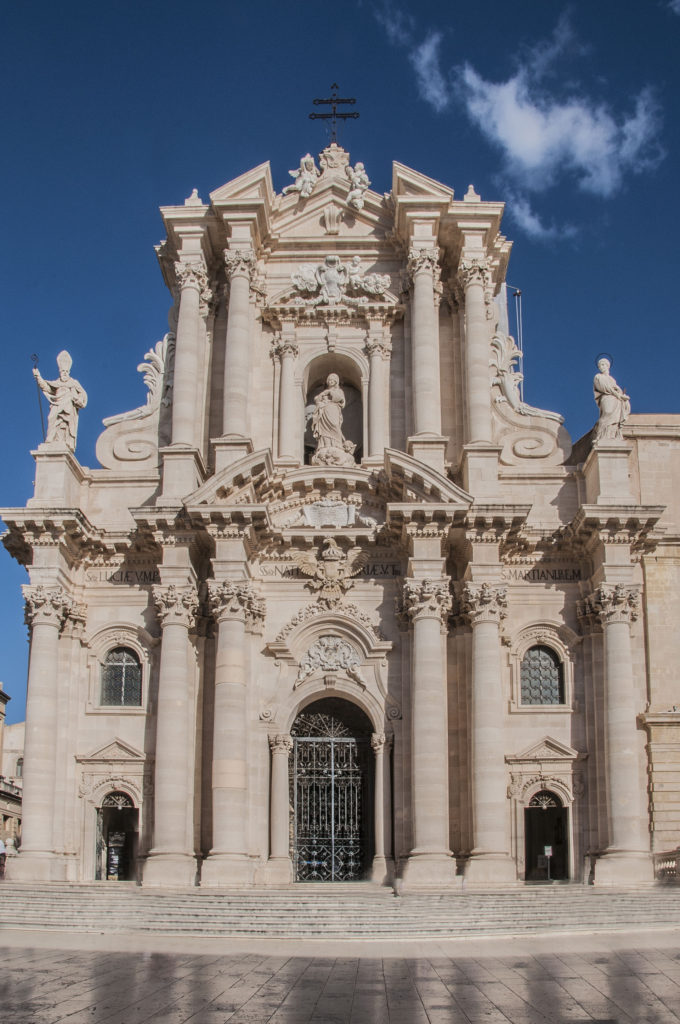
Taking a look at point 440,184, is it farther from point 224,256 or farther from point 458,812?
point 458,812

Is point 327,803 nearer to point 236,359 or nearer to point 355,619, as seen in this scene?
point 355,619

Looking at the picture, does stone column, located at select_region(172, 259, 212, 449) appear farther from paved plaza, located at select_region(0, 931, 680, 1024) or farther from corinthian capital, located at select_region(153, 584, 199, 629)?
paved plaza, located at select_region(0, 931, 680, 1024)

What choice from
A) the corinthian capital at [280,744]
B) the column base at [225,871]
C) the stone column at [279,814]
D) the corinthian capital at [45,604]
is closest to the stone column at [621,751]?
the stone column at [279,814]

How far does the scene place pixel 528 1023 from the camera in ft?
36.8

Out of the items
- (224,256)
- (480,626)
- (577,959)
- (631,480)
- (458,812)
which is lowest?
(577,959)

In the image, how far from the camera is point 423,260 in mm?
30516

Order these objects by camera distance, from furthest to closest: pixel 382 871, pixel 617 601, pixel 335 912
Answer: pixel 617 601, pixel 382 871, pixel 335 912

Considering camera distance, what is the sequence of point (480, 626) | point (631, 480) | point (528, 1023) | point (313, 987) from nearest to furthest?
point (528, 1023)
point (313, 987)
point (480, 626)
point (631, 480)

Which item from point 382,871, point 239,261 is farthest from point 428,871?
point 239,261

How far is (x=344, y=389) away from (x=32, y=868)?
14.5m

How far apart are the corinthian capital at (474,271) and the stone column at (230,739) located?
32.2 feet

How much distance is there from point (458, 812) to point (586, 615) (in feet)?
17.7

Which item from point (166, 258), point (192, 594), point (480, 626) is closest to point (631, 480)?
point (480, 626)

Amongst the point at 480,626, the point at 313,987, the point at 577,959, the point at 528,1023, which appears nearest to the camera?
the point at 528,1023
